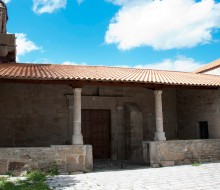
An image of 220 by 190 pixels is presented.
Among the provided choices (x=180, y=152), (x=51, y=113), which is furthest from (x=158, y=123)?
(x=51, y=113)

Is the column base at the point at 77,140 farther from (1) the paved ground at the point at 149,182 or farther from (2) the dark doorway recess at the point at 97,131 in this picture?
(2) the dark doorway recess at the point at 97,131

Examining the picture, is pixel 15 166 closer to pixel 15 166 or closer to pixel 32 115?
pixel 15 166

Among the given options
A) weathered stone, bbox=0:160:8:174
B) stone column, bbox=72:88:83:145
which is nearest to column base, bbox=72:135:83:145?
stone column, bbox=72:88:83:145

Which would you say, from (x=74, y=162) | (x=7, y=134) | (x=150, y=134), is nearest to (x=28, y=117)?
(x=7, y=134)

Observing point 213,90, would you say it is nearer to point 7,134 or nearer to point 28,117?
point 28,117

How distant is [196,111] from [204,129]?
2.78 ft

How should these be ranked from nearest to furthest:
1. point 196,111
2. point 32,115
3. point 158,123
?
point 158,123 < point 32,115 < point 196,111

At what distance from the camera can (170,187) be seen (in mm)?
5660

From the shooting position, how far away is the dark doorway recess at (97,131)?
1159 cm

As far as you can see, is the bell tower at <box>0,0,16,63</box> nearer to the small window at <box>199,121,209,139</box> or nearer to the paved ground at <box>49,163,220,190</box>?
the paved ground at <box>49,163,220,190</box>

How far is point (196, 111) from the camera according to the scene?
12352 mm

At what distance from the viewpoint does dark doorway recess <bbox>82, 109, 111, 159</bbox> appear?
11.6 metres

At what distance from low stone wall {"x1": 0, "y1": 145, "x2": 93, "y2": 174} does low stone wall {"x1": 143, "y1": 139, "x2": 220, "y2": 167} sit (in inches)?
89.1

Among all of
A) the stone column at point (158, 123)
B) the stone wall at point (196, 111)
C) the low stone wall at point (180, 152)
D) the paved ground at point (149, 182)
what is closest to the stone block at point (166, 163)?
the low stone wall at point (180, 152)
